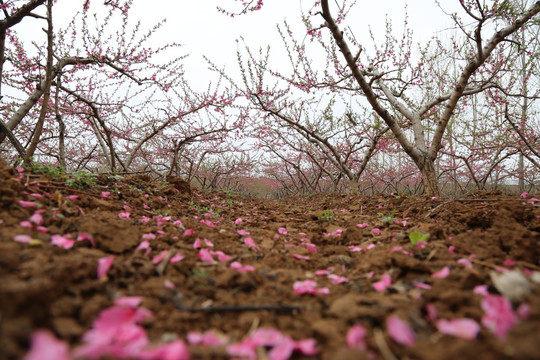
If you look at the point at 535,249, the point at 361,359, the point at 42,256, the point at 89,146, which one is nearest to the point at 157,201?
the point at 42,256

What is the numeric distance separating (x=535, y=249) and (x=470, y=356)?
107 centimetres

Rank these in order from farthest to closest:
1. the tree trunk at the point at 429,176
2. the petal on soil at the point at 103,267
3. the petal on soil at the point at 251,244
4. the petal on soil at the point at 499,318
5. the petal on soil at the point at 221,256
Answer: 1. the tree trunk at the point at 429,176
2. the petal on soil at the point at 251,244
3. the petal on soil at the point at 221,256
4. the petal on soil at the point at 103,267
5. the petal on soil at the point at 499,318

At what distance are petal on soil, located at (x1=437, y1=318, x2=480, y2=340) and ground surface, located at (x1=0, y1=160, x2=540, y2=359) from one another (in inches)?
0.7

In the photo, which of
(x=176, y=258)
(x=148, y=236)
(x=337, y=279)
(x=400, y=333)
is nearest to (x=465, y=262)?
(x=337, y=279)

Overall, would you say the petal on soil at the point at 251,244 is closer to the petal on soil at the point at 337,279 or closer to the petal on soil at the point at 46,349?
the petal on soil at the point at 337,279

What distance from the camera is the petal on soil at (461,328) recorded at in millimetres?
714

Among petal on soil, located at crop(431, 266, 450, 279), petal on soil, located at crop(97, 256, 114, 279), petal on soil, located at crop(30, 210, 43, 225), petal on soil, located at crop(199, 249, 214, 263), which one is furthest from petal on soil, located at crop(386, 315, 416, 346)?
petal on soil, located at crop(30, 210, 43, 225)

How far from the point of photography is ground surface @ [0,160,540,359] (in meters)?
0.70

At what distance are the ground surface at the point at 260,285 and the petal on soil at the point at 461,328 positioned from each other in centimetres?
2

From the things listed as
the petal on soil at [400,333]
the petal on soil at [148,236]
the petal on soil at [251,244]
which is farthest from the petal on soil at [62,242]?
the petal on soil at [400,333]

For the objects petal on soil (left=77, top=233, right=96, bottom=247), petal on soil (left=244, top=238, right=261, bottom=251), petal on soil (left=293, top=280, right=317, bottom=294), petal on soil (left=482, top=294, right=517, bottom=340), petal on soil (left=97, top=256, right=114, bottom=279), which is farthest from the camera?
petal on soil (left=244, top=238, right=261, bottom=251)

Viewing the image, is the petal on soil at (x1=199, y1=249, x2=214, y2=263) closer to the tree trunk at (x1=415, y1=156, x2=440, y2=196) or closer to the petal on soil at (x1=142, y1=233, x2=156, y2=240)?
the petal on soil at (x1=142, y1=233, x2=156, y2=240)

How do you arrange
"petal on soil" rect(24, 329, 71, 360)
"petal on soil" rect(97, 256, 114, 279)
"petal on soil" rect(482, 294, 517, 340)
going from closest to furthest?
"petal on soil" rect(24, 329, 71, 360), "petal on soil" rect(482, 294, 517, 340), "petal on soil" rect(97, 256, 114, 279)

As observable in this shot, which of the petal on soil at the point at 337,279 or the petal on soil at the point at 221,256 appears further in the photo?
the petal on soil at the point at 221,256
